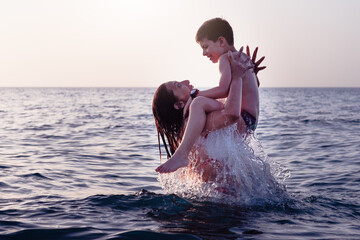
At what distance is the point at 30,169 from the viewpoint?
829 centimetres

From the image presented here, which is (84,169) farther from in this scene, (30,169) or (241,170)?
(241,170)

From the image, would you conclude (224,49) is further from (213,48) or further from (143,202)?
(143,202)

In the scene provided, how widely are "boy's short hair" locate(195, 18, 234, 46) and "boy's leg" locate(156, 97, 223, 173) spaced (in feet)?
2.82

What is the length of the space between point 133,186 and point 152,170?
5.44 feet

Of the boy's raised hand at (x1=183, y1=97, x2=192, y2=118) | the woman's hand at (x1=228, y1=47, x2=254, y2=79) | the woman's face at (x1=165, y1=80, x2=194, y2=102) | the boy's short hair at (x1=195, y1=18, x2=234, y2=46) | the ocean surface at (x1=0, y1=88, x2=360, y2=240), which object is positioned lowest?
the ocean surface at (x1=0, y1=88, x2=360, y2=240)

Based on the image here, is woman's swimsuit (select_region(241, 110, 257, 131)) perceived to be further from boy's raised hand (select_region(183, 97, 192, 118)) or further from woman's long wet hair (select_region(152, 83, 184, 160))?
woman's long wet hair (select_region(152, 83, 184, 160))

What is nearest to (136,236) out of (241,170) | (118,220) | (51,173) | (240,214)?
(118,220)

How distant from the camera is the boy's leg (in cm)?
511

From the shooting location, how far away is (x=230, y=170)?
17.8 ft

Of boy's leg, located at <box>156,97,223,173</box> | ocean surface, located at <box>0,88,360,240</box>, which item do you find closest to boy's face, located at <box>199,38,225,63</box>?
boy's leg, located at <box>156,97,223,173</box>

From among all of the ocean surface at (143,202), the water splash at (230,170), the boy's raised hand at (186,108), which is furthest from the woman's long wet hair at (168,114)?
the ocean surface at (143,202)

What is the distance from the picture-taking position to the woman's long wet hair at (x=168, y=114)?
5715 mm

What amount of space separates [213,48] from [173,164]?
1574mm

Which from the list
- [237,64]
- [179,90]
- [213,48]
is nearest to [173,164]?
[179,90]
